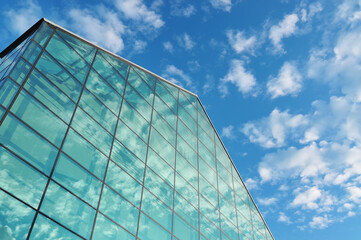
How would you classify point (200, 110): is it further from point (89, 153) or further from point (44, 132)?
point (44, 132)

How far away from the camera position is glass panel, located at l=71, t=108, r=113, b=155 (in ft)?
44.5

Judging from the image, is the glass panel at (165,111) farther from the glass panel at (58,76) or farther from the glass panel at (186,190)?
the glass panel at (58,76)

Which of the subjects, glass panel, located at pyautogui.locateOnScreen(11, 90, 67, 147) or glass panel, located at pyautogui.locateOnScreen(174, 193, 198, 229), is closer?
glass panel, located at pyautogui.locateOnScreen(11, 90, 67, 147)

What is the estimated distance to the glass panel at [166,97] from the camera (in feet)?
72.2

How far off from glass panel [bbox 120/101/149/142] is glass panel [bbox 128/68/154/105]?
2.08 metres

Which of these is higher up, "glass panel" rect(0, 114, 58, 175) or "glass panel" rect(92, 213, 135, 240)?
"glass panel" rect(0, 114, 58, 175)

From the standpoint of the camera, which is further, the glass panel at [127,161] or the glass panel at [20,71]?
the glass panel at [127,161]

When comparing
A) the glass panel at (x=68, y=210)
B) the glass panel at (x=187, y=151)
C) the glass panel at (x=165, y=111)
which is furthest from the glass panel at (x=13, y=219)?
the glass panel at (x=187, y=151)

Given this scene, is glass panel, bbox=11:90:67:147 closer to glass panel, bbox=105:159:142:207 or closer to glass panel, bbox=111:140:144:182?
glass panel, bbox=105:159:142:207

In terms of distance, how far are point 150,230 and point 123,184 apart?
2767 mm

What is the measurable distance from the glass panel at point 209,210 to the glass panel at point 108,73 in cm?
938

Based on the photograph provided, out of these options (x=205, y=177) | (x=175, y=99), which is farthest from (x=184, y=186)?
(x=175, y=99)

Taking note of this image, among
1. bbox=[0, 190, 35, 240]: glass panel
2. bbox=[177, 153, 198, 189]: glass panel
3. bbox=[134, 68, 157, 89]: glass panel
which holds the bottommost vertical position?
bbox=[0, 190, 35, 240]: glass panel

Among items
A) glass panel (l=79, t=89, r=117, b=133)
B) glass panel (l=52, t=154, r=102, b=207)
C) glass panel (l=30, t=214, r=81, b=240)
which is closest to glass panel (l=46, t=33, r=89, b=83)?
glass panel (l=79, t=89, r=117, b=133)
